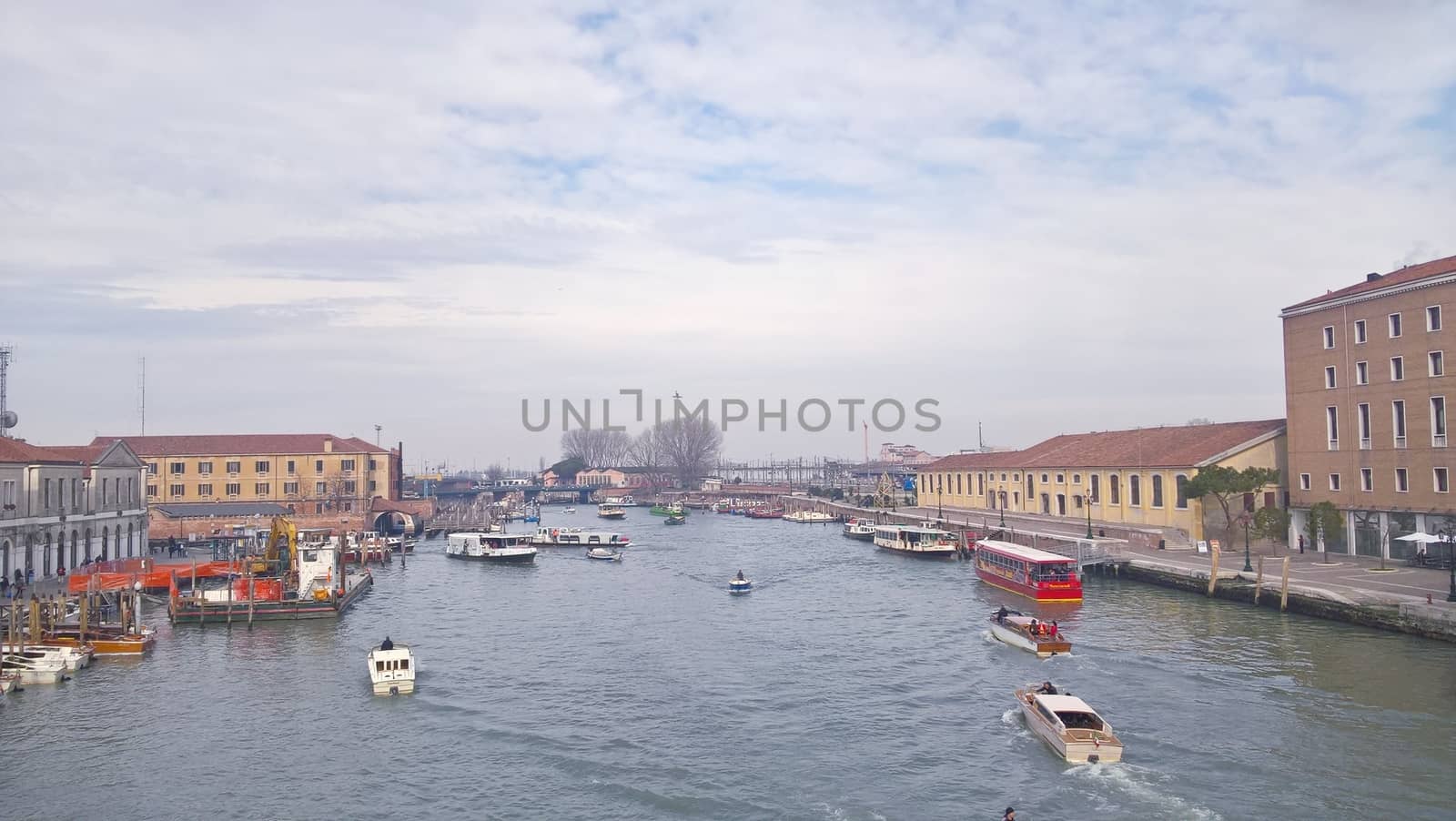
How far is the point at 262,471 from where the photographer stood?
295ft

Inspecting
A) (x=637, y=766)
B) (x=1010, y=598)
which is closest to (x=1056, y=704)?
(x=637, y=766)

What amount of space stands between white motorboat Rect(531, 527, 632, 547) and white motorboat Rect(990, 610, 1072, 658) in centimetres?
4548

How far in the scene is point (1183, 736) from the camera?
22531 millimetres

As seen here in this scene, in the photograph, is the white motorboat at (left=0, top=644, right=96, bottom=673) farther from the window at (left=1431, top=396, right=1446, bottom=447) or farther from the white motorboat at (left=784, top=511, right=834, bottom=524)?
the white motorboat at (left=784, top=511, right=834, bottom=524)

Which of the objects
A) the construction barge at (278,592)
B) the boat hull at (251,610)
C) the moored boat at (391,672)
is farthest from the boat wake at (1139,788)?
the construction barge at (278,592)

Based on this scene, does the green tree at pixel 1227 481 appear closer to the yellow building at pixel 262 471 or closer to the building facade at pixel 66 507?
the building facade at pixel 66 507

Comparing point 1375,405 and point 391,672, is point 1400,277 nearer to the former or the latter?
point 1375,405

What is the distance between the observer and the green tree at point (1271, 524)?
4741 centimetres

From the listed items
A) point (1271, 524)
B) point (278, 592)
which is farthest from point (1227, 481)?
point (278, 592)

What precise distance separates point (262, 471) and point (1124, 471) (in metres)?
71.1

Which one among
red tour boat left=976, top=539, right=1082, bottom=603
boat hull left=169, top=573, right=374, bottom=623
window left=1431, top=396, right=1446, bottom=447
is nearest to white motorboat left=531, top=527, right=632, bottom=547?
boat hull left=169, top=573, right=374, bottom=623

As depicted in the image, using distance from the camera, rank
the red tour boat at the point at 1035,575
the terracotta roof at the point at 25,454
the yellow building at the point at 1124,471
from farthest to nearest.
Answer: the yellow building at the point at 1124,471 → the terracotta roof at the point at 25,454 → the red tour boat at the point at 1035,575

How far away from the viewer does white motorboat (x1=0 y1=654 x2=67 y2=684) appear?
29.1m

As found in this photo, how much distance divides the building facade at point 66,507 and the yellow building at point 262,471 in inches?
1137
